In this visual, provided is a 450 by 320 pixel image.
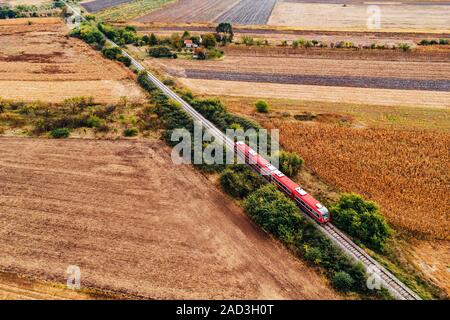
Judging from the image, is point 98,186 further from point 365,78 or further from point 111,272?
point 365,78

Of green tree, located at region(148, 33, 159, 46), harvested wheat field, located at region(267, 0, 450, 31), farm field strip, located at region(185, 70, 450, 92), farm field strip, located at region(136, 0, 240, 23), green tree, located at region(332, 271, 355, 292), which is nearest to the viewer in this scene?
green tree, located at region(332, 271, 355, 292)

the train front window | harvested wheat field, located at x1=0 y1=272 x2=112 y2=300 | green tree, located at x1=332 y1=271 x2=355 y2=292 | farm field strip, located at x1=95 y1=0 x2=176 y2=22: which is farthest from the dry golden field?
farm field strip, located at x1=95 y1=0 x2=176 y2=22

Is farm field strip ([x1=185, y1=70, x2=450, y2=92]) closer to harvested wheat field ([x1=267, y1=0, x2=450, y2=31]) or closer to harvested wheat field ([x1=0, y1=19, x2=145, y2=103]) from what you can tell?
harvested wheat field ([x1=0, y1=19, x2=145, y2=103])

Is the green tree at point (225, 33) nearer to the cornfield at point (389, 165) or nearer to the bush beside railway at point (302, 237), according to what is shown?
the cornfield at point (389, 165)

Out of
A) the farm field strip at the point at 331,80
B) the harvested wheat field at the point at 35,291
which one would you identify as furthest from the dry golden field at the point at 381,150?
the harvested wheat field at the point at 35,291

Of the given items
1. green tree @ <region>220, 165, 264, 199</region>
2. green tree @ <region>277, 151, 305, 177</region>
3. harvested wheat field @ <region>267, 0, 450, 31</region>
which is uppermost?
harvested wheat field @ <region>267, 0, 450, 31</region>

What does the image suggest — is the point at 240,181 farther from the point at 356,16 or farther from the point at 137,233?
the point at 356,16

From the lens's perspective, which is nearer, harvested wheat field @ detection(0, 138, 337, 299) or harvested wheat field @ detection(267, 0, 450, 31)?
harvested wheat field @ detection(0, 138, 337, 299)

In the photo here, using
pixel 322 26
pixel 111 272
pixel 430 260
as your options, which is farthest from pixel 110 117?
pixel 322 26
